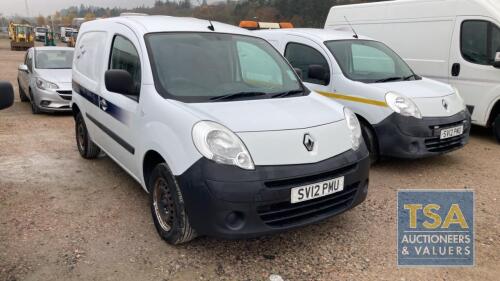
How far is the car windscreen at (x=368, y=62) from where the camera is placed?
549cm

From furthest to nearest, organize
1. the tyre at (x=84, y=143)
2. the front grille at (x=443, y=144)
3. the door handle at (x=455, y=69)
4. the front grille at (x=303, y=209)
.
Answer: the door handle at (x=455, y=69), the tyre at (x=84, y=143), the front grille at (x=443, y=144), the front grille at (x=303, y=209)

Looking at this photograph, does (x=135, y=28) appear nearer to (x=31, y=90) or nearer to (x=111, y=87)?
(x=111, y=87)

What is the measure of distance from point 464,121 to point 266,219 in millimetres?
3556

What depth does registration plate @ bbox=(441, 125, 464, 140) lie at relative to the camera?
4.95 meters

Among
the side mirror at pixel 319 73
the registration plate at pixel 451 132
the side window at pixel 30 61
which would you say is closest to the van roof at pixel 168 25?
the side mirror at pixel 319 73

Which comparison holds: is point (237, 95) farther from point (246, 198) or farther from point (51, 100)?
point (51, 100)

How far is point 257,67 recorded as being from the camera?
405cm

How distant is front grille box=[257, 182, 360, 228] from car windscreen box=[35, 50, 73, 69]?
8.26 m

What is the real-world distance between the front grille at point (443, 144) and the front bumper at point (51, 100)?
6945 mm

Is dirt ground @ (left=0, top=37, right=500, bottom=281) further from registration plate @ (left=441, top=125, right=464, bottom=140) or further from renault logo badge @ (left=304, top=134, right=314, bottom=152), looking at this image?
renault logo badge @ (left=304, top=134, right=314, bottom=152)

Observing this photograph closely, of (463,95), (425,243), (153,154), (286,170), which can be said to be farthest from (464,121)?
(153,154)

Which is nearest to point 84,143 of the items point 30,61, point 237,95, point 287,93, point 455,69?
point 237,95

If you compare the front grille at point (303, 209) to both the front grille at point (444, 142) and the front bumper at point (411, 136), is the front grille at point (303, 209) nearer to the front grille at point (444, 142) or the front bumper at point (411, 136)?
the front bumper at point (411, 136)

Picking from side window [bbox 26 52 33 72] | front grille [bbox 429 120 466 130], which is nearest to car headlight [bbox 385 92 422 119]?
front grille [bbox 429 120 466 130]
